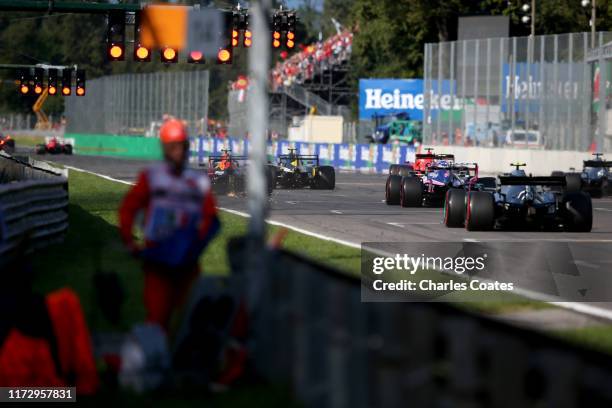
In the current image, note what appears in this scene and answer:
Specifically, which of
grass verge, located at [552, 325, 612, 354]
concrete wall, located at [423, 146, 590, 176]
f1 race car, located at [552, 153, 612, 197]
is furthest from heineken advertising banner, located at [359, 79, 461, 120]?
grass verge, located at [552, 325, 612, 354]

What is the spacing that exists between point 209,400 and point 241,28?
24.7 meters

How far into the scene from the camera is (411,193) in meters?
32.1

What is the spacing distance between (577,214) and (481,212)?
70.1 inches

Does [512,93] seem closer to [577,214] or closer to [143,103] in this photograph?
[577,214]

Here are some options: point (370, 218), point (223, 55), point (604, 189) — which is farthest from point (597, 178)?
point (370, 218)

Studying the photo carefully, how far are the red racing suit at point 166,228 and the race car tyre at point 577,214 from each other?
1681cm

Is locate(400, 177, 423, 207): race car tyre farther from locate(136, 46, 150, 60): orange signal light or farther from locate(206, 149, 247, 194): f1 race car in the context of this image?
locate(206, 149, 247, 194): f1 race car

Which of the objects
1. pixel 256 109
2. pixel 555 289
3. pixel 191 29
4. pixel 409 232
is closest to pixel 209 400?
pixel 256 109

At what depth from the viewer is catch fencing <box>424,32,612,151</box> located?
50.8 m

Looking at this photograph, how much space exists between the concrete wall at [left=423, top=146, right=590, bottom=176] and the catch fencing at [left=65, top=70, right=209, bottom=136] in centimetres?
2039

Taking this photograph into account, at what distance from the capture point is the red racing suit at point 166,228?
8.84m

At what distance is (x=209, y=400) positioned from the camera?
338 inches

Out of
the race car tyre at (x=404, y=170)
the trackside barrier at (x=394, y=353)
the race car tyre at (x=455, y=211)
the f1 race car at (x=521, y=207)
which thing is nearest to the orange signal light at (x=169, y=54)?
the race car tyre at (x=404, y=170)

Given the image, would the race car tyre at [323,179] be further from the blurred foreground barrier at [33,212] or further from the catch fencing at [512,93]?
the blurred foreground barrier at [33,212]
